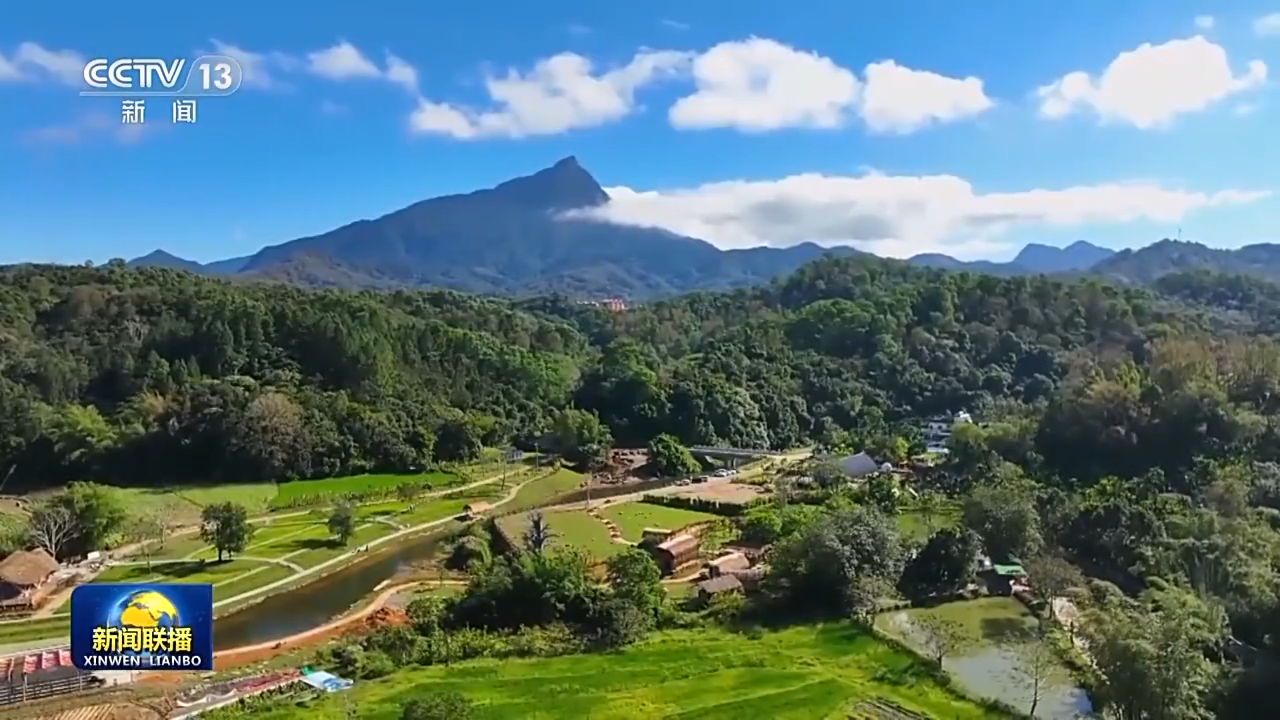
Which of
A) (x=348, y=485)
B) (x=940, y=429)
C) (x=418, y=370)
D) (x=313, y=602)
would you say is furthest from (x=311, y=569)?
(x=940, y=429)

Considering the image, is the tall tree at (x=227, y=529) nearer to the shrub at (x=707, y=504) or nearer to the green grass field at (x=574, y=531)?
the green grass field at (x=574, y=531)

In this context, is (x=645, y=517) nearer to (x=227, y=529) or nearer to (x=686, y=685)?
(x=227, y=529)

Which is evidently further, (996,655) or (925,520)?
(925,520)

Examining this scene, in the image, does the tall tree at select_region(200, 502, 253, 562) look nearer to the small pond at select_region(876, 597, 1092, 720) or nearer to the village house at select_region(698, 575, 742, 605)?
the village house at select_region(698, 575, 742, 605)

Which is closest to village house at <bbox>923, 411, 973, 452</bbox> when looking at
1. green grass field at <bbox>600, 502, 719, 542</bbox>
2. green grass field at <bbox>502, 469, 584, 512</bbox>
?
green grass field at <bbox>600, 502, 719, 542</bbox>

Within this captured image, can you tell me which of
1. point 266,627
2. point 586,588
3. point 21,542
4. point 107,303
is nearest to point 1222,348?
point 586,588

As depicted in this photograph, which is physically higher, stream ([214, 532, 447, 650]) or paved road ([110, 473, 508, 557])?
paved road ([110, 473, 508, 557])
